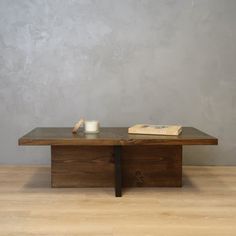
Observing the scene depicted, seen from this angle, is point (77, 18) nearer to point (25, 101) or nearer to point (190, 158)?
point (25, 101)

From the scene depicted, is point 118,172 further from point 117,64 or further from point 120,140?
point 117,64

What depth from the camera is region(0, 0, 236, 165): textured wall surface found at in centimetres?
270

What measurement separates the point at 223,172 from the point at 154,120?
0.65 m

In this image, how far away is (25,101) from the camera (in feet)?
9.02

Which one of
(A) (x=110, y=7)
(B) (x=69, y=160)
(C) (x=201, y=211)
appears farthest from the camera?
(A) (x=110, y=7)

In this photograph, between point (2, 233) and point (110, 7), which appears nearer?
point (2, 233)

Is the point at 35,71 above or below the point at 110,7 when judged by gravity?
below

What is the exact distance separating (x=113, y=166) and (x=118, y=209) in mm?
419

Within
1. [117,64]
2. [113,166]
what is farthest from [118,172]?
[117,64]

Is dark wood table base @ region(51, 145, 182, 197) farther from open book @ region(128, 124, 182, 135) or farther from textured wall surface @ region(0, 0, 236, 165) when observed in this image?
textured wall surface @ region(0, 0, 236, 165)

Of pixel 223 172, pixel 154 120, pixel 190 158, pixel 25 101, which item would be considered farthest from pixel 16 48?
pixel 223 172

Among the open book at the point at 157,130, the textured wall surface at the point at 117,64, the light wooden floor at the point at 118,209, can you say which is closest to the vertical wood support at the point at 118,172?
the light wooden floor at the point at 118,209

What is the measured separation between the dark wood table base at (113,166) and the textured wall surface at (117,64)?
1.99 ft

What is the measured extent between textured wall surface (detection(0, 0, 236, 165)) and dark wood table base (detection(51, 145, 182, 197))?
23.8 inches
